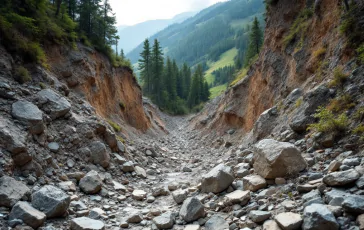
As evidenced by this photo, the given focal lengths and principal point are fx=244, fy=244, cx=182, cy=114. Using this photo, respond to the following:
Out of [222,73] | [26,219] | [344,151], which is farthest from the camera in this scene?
[222,73]

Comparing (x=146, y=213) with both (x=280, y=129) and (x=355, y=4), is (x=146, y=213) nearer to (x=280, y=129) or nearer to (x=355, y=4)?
(x=280, y=129)

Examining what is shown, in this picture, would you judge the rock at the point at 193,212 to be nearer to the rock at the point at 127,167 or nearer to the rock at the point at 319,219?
the rock at the point at 319,219

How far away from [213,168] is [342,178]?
5708 mm

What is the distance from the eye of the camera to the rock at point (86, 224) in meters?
6.09

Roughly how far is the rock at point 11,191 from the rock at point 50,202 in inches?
13.4

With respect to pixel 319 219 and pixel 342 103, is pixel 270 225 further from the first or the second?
pixel 342 103

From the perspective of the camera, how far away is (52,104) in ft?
35.7

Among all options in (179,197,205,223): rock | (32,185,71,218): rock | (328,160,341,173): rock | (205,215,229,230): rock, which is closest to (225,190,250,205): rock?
(205,215,229,230): rock

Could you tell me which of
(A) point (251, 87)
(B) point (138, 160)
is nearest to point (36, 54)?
(B) point (138, 160)

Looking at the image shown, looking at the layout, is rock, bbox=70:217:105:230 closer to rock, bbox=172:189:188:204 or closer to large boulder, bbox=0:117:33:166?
rock, bbox=172:189:188:204

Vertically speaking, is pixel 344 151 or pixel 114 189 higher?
pixel 344 151

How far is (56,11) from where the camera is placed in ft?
62.7

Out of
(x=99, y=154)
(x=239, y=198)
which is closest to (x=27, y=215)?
(x=99, y=154)

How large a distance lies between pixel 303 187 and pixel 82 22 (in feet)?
88.2
